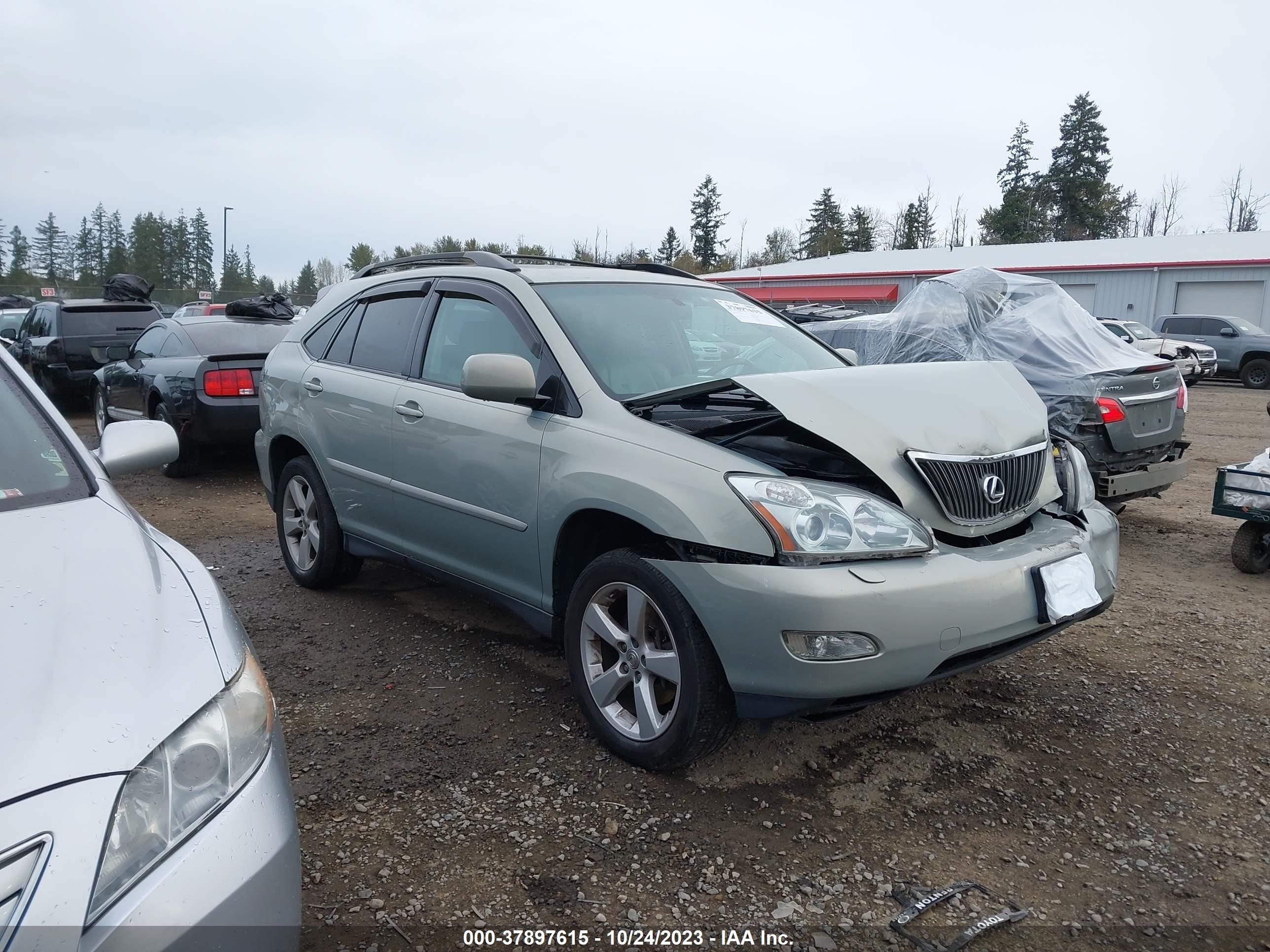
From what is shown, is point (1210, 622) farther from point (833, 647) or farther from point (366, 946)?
point (366, 946)

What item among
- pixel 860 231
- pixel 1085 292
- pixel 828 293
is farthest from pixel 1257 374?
pixel 860 231

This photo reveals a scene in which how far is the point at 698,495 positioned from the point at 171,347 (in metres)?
7.63

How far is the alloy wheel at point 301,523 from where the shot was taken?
477 centimetres

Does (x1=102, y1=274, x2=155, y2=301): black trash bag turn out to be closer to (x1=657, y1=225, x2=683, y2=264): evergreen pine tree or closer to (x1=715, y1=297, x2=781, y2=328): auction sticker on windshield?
(x1=715, y1=297, x2=781, y2=328): auction sticker on windshield

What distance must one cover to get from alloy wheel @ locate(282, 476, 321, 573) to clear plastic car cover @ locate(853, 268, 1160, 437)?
4.07m

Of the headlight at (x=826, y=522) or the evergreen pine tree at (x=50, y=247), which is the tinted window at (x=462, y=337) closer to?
the headlight at (x=826, y=522)

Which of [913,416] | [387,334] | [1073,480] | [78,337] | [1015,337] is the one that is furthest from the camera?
[78,337]

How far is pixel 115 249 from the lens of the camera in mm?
77250

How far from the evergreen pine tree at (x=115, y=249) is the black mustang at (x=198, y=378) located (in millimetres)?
61365

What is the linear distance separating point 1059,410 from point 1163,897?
4009mm

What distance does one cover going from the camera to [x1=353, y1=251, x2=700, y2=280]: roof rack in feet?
13.2

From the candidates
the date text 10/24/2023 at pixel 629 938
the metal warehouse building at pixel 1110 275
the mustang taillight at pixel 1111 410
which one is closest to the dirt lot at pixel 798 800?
the date text 10/24/2023 at pixel 629 938

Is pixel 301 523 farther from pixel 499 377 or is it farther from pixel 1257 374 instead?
pixel 1257 374

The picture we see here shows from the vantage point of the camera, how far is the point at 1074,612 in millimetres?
2908
